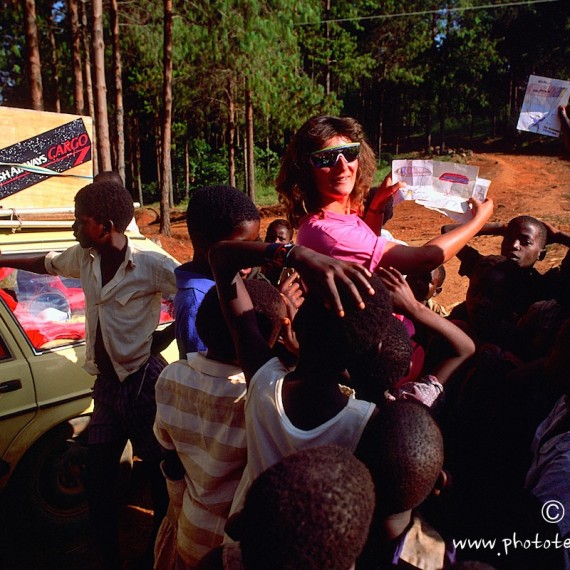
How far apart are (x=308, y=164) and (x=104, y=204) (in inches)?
42.0

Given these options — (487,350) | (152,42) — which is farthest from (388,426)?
(152,42)

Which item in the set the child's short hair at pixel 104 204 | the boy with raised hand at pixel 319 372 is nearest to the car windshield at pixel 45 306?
the child's short hair at pixel 104 204

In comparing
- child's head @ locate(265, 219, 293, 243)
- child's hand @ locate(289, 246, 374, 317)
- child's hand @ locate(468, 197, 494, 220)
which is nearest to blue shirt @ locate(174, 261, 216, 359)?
child's hand @ locate(289, 246, 374, 317)

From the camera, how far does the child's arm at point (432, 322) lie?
6.01 ft

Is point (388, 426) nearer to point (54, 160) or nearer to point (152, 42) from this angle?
point (54, 160)

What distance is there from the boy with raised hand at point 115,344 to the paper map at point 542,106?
1.97 m

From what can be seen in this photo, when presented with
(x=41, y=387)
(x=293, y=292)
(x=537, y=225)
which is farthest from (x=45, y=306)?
(x=537, y=225)

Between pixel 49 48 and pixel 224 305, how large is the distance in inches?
627

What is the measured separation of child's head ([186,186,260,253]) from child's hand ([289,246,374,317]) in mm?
946

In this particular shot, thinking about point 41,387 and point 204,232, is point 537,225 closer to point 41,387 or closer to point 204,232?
point 204,232

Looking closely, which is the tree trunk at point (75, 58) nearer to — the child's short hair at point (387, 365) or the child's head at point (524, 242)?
the child's head at point (524, 242)

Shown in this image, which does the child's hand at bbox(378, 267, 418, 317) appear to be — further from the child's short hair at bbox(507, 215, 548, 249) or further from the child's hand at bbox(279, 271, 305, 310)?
the child's short hair at bbox(507, 215, 548, 249)

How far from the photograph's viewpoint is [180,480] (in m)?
1.90

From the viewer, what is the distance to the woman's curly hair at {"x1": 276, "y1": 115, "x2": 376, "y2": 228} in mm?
2213
